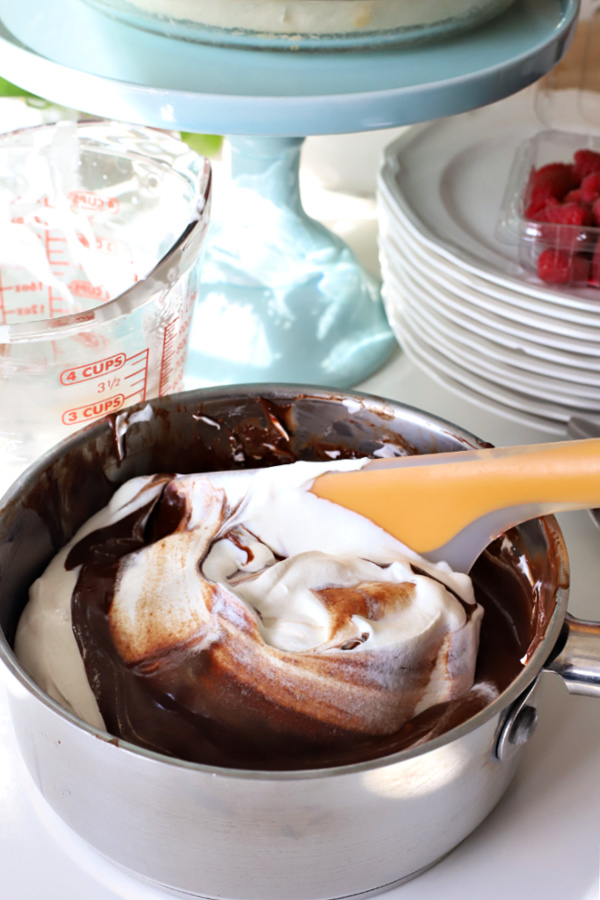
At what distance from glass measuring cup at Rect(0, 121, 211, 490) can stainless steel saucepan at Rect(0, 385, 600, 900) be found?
Result: 6 centimetres

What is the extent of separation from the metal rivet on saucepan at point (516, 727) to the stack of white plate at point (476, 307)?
34 centimetres

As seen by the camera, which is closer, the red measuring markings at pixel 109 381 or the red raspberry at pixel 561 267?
the red measuring markings at pixel 109 381

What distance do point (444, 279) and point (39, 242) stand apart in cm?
34

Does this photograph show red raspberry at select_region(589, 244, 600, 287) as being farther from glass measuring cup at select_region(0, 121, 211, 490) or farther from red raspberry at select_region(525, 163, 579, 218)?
glass measuring cup at select_region(0, 121, 211, 490)

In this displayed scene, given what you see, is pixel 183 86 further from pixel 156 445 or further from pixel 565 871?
pixel 565 871

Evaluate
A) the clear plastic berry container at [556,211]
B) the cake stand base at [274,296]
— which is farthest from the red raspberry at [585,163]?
the cake stand base at [274,296]

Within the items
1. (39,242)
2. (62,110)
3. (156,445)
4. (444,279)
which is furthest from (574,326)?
(62,110)

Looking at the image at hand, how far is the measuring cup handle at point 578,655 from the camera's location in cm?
48

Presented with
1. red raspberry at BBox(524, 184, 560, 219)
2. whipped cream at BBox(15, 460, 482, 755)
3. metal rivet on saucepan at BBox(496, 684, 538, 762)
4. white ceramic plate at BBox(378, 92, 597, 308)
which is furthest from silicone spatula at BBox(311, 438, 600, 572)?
red raspberry at BBox(524, 184, 560, 219)

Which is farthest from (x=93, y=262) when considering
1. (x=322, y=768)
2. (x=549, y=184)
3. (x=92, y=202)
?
(x=322, y=768)

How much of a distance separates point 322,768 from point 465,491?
7.9 inches

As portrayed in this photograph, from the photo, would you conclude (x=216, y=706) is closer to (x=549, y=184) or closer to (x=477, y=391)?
(x=477, y=391)

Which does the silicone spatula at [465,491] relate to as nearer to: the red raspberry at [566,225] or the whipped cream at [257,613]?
the whipped cream at [257,613]

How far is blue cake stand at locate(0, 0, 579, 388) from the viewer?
0.57 m
